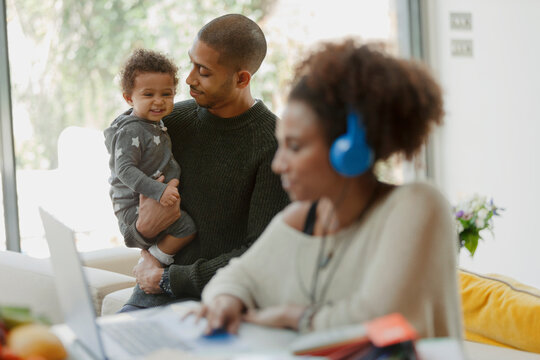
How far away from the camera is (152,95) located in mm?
2012

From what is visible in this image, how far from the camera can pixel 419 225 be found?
1069 mm

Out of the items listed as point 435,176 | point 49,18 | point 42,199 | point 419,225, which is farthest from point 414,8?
point 419,225

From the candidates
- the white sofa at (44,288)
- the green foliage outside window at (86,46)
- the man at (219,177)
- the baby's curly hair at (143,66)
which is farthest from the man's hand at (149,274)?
the green foliage outside window at (86,46)

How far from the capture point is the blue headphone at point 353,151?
105 cm

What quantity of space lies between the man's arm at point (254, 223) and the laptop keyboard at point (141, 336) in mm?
661

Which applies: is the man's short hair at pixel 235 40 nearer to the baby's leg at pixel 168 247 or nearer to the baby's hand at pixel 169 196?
the baby's hand at pixel 169 196

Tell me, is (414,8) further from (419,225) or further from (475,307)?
(419,225)

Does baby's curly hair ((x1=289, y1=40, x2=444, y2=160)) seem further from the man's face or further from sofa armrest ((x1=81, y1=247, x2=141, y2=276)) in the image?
sofa armrest ((x1=81, y1=247, x2=141, y2=276))

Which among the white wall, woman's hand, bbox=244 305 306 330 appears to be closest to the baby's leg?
woman's hand, bbox=244 305 306 330

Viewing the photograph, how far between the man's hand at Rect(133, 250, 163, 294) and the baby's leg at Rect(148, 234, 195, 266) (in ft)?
0.06

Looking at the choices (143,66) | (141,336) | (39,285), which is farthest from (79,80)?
(141,336)

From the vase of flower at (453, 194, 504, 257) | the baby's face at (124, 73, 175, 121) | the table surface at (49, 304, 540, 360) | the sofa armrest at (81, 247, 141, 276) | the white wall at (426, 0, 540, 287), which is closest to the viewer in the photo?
the table surface at (49, 304, 540, 360)

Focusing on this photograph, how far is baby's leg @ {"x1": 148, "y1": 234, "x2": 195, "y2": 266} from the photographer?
1943 mm

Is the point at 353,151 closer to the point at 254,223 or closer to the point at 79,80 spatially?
the point at 254,223
